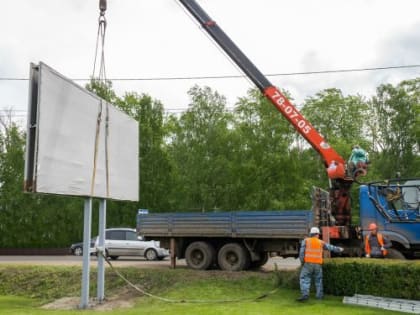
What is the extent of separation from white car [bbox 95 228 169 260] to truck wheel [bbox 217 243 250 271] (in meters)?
7.95

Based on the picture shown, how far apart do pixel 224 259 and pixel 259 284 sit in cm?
295

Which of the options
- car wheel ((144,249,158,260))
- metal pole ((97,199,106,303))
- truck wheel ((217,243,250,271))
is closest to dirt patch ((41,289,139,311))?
metal pole ((97,199,106,303))

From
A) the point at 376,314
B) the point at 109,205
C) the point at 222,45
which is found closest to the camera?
the point at 376,314

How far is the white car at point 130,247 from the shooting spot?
2331 cm

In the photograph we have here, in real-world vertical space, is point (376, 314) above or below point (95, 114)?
below

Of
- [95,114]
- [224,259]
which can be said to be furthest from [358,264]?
[95,114]

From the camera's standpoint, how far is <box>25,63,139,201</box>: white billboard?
31.1ft

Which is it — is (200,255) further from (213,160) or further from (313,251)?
(213,160)

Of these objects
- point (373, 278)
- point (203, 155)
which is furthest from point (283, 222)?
point (203, 155)

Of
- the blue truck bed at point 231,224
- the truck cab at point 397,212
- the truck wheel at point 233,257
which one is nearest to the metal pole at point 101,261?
the blue truck bed at point 231,224

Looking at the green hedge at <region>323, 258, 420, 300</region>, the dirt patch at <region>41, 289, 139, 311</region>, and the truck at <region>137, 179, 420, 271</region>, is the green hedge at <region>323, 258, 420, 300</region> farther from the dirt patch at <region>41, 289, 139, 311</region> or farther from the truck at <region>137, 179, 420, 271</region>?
the dirt patch at <region>41, 289, 139, 311</region>

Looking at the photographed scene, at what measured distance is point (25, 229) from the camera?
35.6m

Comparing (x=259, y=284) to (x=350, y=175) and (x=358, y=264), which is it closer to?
(x=358, y=264)

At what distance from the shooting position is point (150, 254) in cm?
2336
